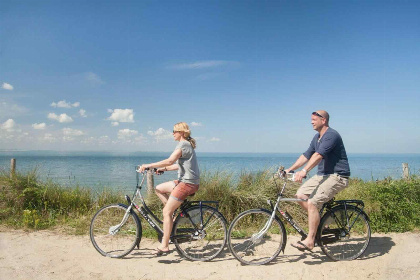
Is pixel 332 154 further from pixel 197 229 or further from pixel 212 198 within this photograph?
pixel 212 198

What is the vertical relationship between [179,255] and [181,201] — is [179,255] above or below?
below

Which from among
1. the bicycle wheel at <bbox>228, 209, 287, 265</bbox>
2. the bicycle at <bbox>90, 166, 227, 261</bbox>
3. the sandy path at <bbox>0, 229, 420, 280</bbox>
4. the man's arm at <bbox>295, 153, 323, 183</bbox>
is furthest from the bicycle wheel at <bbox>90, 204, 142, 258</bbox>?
the man's arm at <bbox>295, 153, 323, 183</bbox>

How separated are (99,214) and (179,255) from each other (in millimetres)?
1426

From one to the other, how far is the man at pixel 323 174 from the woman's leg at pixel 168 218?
1.83 metres

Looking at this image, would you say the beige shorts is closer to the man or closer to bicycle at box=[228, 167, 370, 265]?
the man

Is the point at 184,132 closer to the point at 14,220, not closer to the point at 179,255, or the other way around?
the point at 179,255

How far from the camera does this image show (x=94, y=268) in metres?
3.93

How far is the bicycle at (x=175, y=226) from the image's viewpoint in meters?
4.27

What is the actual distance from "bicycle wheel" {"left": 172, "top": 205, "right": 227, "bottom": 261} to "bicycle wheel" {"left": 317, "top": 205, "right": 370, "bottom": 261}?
1564 millimetres

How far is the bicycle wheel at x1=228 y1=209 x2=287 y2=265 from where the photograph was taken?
13.4 feet

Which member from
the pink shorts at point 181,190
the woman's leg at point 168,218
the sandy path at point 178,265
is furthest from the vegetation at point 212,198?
the pink shorts at point 181,190

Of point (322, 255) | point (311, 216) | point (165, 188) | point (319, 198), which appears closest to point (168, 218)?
point (165, 188)

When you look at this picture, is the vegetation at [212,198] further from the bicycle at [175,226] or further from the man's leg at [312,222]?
the man's leg at [312,222]

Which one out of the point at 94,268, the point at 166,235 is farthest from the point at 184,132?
the point at 94,268
